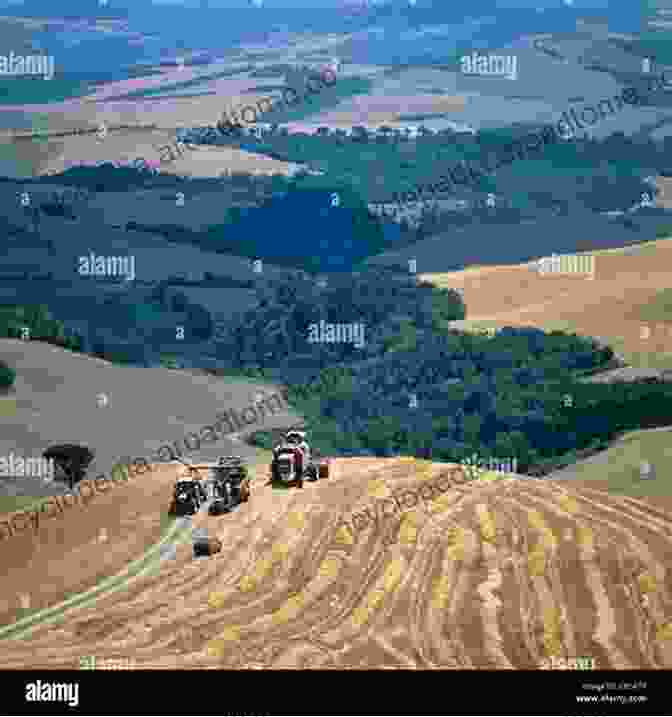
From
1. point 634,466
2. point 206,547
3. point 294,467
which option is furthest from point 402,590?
point 634,466

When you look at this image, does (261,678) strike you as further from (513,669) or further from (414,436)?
(414,436)

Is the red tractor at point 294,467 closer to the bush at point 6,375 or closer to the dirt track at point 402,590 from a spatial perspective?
the dirt track at point 402,590

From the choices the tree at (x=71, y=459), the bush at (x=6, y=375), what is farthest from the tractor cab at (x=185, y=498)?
the bush at (x=6, y=375)

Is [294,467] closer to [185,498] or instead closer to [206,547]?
[185,498]

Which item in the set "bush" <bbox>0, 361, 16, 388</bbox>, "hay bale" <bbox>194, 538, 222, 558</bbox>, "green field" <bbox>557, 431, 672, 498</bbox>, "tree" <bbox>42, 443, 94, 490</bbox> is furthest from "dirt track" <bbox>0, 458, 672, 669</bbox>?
"bush" <bbox>0, 361, 16, 388</bbox>

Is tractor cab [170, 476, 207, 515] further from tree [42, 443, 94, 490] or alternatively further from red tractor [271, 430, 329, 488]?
tree [42, 443, 94, 490]
